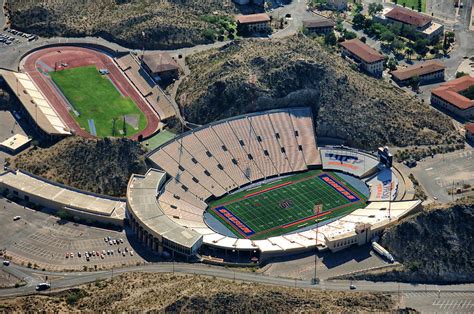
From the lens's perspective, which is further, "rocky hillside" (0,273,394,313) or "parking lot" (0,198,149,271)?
"parking lot" (0,198,149,271)

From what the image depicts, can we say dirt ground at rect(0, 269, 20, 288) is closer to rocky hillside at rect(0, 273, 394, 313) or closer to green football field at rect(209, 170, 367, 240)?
rocky hillside at rect(0, 273, 394, 313)

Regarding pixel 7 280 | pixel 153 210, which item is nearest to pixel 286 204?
pixel 153 210

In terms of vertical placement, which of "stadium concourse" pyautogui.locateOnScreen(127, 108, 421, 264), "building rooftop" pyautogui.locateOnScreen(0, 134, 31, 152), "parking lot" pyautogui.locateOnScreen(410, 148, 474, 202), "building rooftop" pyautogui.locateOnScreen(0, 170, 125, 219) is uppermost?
"building rooftop" pyautogui.locateOnScreen(0, 134, 31, 152)

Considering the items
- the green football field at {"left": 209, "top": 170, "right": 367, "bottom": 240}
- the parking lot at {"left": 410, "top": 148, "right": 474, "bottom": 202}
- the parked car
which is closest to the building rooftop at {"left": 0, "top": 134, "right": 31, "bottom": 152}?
the green football field at {"left": 209, "top": 170, "right": 367, "bottom": 240}

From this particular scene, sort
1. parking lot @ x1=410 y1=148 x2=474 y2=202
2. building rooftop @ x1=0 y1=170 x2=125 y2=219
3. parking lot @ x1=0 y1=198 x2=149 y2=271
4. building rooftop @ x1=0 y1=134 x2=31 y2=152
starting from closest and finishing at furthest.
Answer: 1. parking lot @ x1=0 y1=198 x2=149 y2=271
2. building rooftop @ x1=0 y1=170 x2=125 y2=219
3. parking lot @ x1=410 y1=148 x2=474 y2=202
4. building rooftop @ x1=0 y1=134 x2=31 y2=152

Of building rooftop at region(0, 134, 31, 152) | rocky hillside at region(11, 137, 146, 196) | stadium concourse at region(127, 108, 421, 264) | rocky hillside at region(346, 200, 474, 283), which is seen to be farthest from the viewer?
building rooftop at region(0, 134, 31, 152)

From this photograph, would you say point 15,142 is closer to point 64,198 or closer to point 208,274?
point 64,198

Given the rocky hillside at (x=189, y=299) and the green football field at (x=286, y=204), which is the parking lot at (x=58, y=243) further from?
the green football field at (x=286, y=204)

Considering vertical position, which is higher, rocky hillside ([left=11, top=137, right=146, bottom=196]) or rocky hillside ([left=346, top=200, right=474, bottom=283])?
rocky hillside ([left=11, top=137, right=146, bottom=196])
